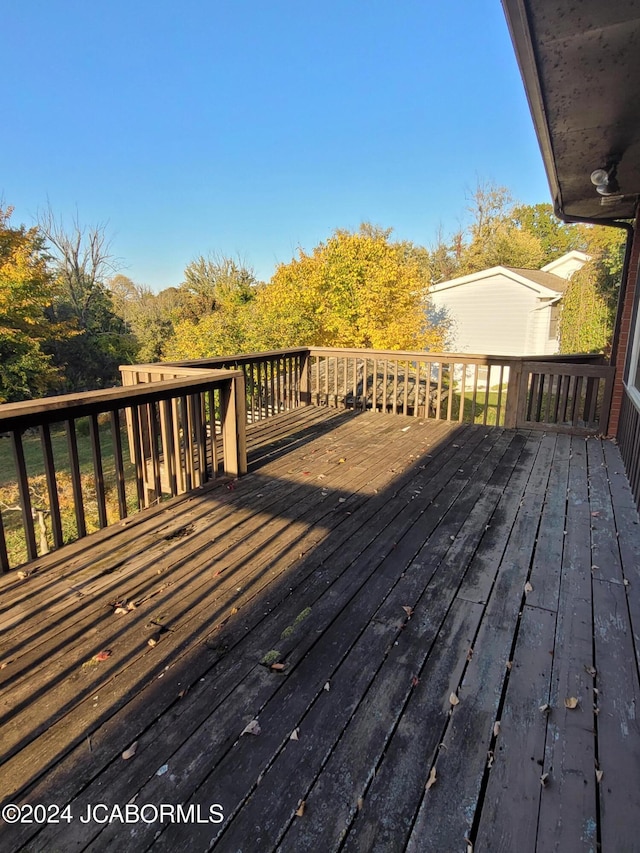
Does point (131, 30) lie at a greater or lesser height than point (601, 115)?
greater

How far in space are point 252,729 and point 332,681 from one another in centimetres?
33

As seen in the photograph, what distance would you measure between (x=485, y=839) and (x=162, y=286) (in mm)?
32215

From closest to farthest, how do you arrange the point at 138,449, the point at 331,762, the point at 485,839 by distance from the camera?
the point at 485,839, the point at 331,762, the point at 138,449

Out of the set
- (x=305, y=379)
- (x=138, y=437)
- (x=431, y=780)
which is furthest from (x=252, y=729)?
(x=305, y=379)

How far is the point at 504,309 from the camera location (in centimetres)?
1650

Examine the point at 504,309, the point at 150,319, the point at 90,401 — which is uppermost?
the point at 504,309

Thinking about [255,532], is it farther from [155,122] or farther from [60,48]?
[155,122]

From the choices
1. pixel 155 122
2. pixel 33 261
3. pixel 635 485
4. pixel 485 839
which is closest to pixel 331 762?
pixel 485 839

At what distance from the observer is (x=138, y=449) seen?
10.5ft

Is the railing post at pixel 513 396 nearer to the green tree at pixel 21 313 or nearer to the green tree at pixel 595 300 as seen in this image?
the green tree at pixel 595 300

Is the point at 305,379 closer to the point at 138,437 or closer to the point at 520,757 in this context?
the point at 138,437

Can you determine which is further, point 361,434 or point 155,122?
point 155,122

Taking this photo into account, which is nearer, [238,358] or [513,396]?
[238,358]

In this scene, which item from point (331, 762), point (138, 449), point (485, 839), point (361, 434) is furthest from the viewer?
point (361, 434)
